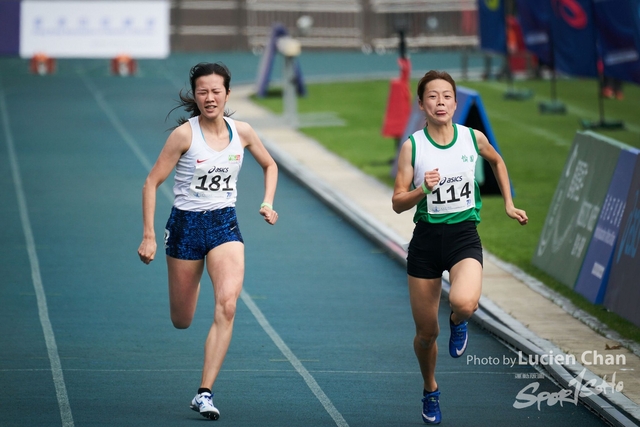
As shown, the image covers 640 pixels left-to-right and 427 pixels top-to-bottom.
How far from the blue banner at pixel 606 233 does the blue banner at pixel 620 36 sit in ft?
32.1

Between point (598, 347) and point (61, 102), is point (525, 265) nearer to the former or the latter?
point (598, 347)

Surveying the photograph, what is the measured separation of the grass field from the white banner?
8.08 meters

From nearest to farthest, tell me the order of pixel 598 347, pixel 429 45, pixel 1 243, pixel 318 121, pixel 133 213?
1. pixel 598 347
2. pixel 1 243
3. pixel 133 213
4. pixel 318 121
5. pixel 429 45

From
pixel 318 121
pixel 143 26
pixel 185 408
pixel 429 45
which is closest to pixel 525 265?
pixel 185 408

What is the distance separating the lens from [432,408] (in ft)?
24.1

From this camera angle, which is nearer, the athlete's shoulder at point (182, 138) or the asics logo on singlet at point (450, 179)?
the asics logo on singlet at point (450, 179)

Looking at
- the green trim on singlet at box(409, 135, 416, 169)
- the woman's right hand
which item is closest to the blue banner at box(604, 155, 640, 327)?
the green trim on singlet at box(409, 135, 416, 169)

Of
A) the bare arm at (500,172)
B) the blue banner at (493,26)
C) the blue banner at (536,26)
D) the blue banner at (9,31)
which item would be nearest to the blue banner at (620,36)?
the blue banner at (536,26)

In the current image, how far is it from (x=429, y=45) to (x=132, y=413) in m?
41.5

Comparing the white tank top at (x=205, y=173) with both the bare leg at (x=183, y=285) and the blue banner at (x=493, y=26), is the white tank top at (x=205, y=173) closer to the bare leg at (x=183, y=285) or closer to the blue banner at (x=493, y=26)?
the bare leg at (x=183, y=285)

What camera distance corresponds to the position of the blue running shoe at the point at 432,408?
288 inches

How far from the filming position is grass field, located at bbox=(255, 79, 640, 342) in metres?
13.9

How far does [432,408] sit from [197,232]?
6.03 ft

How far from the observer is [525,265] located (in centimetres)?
1255
